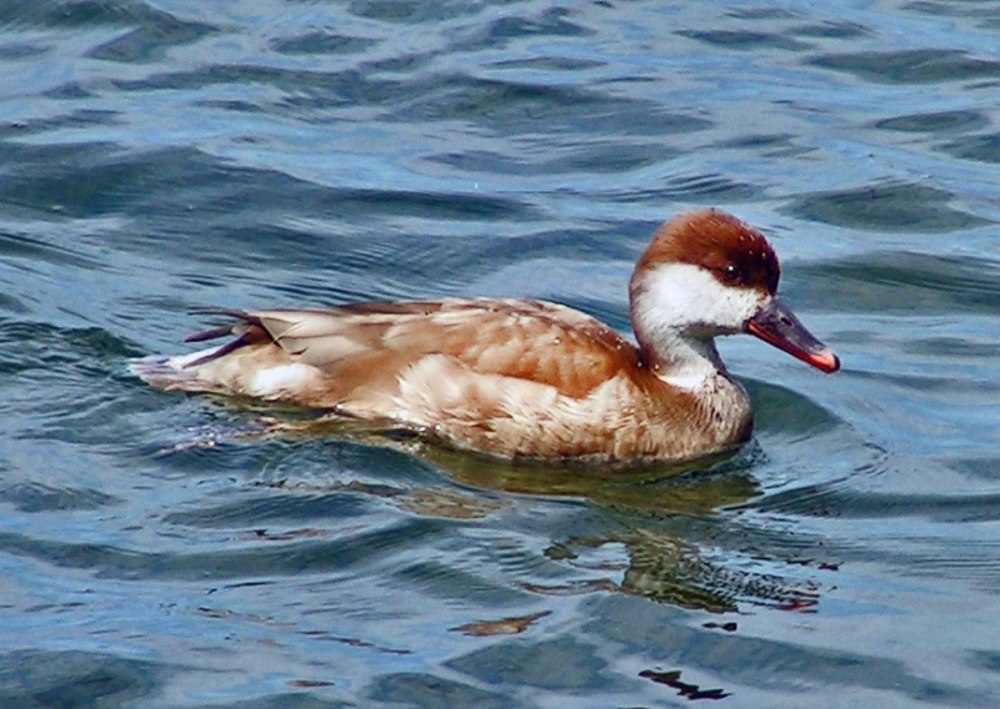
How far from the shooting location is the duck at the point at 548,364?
341 inches

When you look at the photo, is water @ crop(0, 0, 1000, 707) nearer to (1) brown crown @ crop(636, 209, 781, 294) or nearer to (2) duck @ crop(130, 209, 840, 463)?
(2) duck @ crop(130, 209, 840, 463)

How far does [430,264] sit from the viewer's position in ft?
36.7

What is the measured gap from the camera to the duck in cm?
867

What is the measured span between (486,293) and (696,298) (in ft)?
7.15

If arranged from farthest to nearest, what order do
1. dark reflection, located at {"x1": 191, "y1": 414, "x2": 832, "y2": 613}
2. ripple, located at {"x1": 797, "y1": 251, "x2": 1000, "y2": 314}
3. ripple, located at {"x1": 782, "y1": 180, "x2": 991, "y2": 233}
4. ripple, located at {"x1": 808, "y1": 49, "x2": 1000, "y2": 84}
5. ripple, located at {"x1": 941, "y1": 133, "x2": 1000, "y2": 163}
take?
ripple, located at {"x1": 808, "y1": 49, "x2": 1000, "y2": 84}, ripple, located at {"x1": 941, "y1": 133, "x2": 1000, "y2": 163}, ripple, located at {"x1": 782, "y1": 180, "x2": 991, "y2": 233}, ripple, located at {"x1": 797, "y1": 251, "x2": 1000, "y2": 314}, dark reflection, located at {"x1": 191, "y1": 414, "x2": 832, "y2": 613}

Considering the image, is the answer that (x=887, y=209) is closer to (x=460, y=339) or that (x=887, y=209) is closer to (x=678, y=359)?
(x=678, y=359)

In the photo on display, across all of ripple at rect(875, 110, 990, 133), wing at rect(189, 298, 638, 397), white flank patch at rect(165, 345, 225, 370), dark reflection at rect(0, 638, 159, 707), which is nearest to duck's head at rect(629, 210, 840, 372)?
wing at rect(189, 298, 638, 397)

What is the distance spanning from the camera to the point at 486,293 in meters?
10.8

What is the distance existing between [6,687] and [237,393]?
272 cm

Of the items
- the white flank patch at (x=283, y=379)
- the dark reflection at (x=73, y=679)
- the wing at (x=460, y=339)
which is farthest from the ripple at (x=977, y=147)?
the dark reflection at (x=73, y=679)

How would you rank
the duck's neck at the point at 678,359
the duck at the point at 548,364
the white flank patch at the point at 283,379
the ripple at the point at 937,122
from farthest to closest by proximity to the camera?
1. the ripple at the point at 937,122
2. the duck's neck at the point at 678,359
3. the white flank patch at the point at 283,379
4. the duck at the point at 548,364

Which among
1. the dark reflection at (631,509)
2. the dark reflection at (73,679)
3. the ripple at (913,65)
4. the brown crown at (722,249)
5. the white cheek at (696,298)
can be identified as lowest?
the dark reflection at (631,509)

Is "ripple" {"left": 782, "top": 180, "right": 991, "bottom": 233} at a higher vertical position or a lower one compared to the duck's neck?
A: lower

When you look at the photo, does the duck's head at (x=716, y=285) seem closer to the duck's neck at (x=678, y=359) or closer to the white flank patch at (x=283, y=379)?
the duck's neck at (x=678, y=359)
